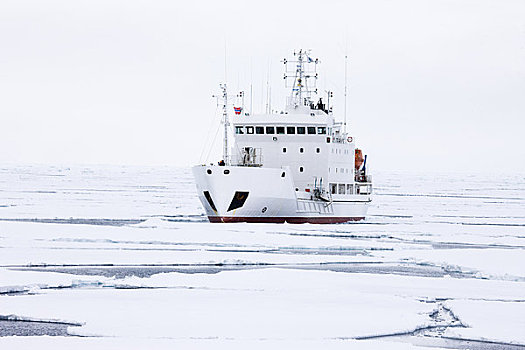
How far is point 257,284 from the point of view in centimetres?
2053

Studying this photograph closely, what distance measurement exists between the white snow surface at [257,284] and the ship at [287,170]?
1719 millimetres

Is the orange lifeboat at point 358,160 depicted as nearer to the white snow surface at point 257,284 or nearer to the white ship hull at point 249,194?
the white ship hull at point 249,194

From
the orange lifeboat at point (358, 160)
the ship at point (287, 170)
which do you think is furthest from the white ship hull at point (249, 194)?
the orange lifeboat at point (358, 160)

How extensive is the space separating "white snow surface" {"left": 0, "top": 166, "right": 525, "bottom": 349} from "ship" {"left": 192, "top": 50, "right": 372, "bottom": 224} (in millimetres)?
1719

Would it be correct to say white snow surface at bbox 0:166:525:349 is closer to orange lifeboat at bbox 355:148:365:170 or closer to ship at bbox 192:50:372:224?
ship at bbox 192:50:372:224

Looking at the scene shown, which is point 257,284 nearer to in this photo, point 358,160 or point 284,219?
point 284,219

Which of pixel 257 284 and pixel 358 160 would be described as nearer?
pixel 257 284

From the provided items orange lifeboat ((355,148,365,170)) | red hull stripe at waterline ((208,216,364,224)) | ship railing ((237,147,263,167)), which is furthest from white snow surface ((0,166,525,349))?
orange lifeboat ((355,148,365,170))

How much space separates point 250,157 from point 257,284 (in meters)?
21.7

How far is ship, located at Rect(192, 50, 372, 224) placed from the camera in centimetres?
3919

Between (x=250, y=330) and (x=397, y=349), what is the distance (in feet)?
8.87

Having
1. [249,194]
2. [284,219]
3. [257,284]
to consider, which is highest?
[249,194]

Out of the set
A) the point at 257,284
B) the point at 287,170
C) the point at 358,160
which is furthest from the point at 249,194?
the point at 257,284

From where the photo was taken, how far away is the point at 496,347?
14430mm
